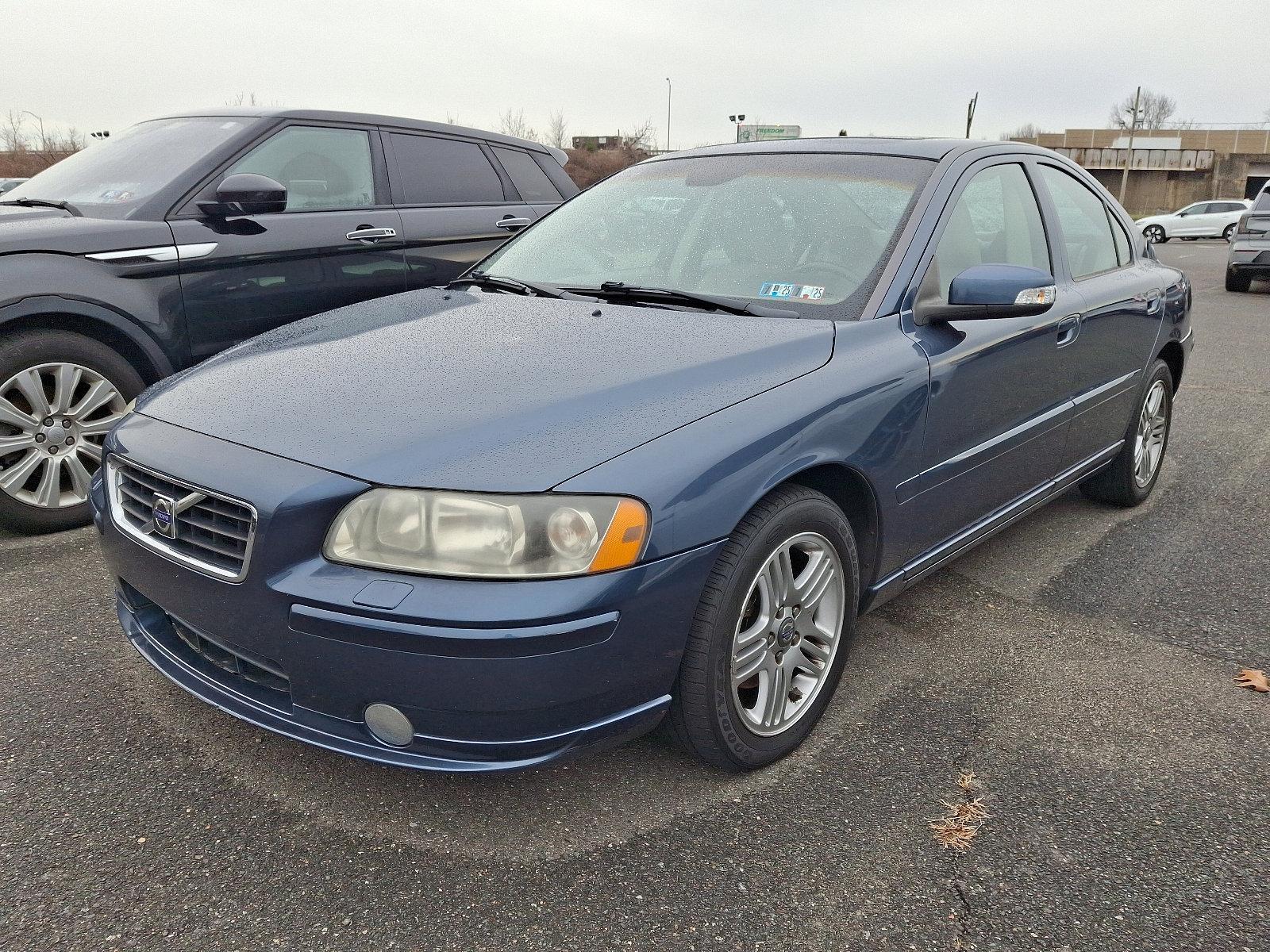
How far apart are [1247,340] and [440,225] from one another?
852 cm

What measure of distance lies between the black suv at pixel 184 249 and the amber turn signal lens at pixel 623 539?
2.90m

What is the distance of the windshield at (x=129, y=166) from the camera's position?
4180mm

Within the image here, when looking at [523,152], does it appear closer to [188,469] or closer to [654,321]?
[654,321]

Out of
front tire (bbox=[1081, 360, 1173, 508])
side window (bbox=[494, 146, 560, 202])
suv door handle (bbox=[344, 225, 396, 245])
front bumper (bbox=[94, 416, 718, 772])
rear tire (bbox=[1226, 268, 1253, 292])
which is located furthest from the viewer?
rear tire (bbox=[1226, 268, 1253, 292])

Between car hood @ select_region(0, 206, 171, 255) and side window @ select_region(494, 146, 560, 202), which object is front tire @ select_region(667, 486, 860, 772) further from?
side window @ select_region(494, 146, 560, 202)

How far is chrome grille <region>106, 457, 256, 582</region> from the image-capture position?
2.02 metres

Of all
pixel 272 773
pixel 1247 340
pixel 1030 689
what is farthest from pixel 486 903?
pixel 1247 340

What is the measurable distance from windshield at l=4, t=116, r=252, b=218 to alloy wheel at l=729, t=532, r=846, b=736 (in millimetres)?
3252

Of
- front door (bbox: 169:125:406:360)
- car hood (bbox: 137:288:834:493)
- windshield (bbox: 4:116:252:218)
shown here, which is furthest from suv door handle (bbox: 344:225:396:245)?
car hood (bbox: 137:288:834:493)

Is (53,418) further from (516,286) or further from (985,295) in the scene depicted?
(985,295)

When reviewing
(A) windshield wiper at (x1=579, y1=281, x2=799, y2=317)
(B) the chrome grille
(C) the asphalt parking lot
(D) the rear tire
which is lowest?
(C) the asphalt parking lot

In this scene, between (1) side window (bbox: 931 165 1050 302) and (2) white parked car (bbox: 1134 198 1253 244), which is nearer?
(1) side window (bbox: 931 165 1050 302)

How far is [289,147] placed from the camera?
4.56 meters

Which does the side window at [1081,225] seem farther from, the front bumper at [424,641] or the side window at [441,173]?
the side window at [441,173]
